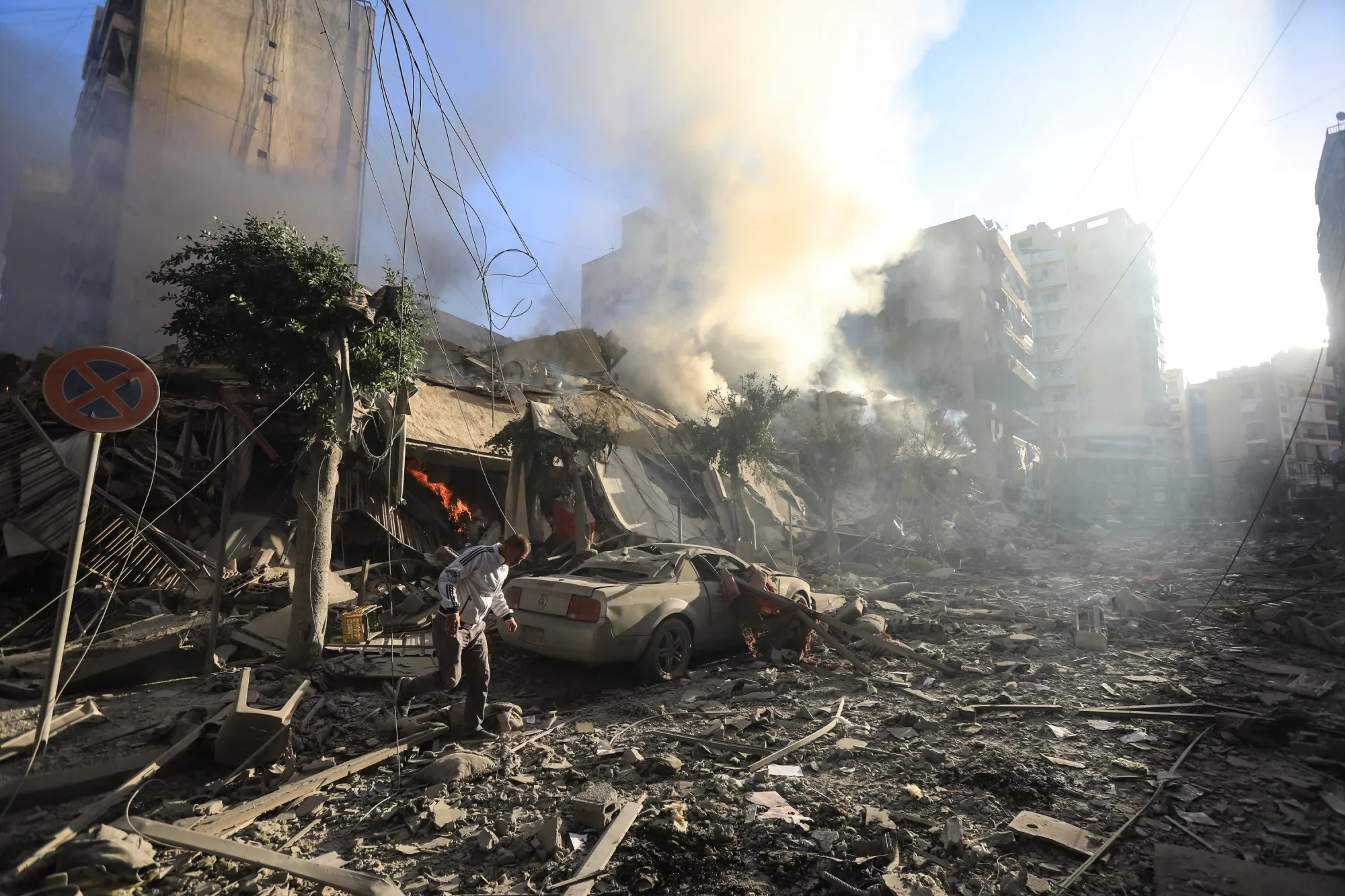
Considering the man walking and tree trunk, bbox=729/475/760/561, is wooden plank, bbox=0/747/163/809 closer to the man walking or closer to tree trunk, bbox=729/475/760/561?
the man walking

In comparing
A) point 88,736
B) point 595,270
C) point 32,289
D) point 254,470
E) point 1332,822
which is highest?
point 595,270

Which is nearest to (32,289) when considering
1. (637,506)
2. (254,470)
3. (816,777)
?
(254,470)

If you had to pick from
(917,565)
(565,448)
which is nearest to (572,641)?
(565,448)

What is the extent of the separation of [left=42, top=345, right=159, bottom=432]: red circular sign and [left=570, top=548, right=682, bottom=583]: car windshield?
4040mm

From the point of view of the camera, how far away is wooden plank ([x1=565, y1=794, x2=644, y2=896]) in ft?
9.07

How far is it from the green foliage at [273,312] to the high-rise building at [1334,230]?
30444 millimetres

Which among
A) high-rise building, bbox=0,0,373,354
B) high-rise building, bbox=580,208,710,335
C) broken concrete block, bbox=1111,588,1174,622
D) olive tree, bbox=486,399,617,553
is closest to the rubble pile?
broken concrete block, bbox=1111,588,1174,622

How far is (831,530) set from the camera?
58.4 ft

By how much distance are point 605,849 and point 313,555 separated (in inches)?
207

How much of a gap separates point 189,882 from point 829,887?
2.85m

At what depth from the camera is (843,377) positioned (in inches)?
1662

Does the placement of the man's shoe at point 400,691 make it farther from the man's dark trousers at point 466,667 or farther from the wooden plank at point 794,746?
the wooden plank at point 794,746

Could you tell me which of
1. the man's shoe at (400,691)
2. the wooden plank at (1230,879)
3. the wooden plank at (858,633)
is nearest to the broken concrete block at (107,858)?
the man's shoe at (400,691)

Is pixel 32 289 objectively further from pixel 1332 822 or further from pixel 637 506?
pixel 1332 822
